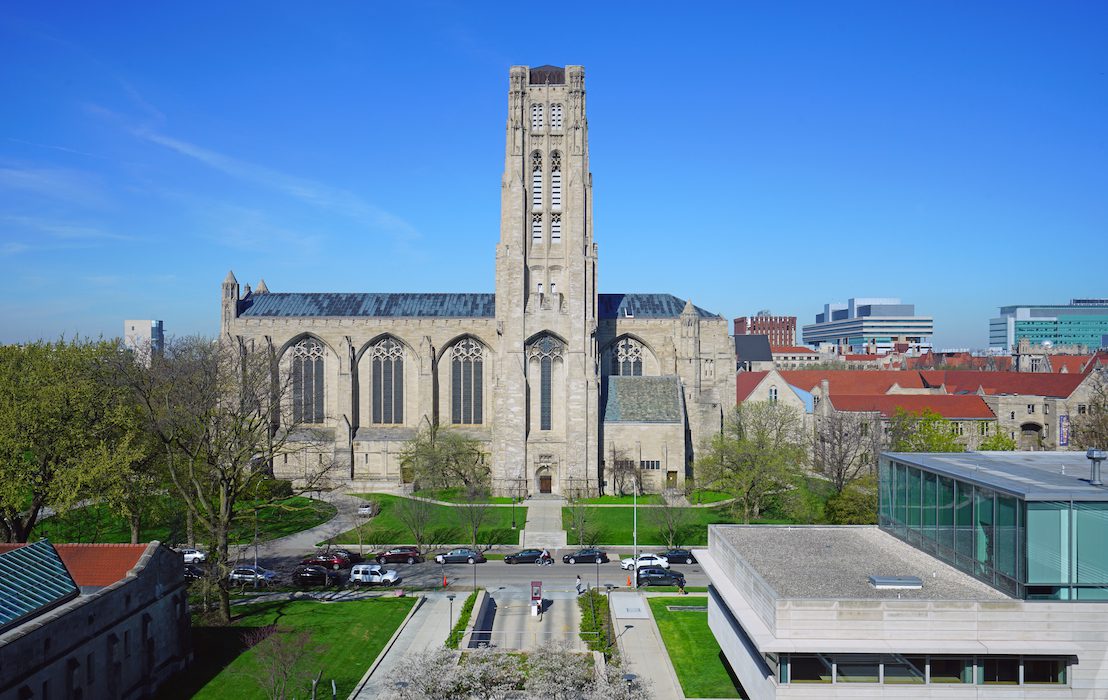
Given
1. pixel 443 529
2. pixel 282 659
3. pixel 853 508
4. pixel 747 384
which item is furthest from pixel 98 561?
pixel 747 384

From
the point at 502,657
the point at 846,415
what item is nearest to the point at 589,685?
the point at 502,657

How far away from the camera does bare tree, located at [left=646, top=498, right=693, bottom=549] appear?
4850cm

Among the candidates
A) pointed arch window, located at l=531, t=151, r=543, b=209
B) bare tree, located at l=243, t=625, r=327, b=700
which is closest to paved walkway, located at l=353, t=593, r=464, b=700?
bare tree, located at l=243, t=625, r=327, b=700

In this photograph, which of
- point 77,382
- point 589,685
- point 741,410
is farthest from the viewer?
point 741,410

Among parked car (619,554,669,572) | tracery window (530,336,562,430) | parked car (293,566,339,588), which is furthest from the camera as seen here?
tracery window (530,336,562,430)

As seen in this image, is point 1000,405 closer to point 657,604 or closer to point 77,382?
point 657,604

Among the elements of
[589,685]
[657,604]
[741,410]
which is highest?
[741,410]

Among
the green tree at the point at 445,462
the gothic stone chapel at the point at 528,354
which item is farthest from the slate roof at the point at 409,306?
the green tree at the point at 445,462

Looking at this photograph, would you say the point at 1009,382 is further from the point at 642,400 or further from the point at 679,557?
the point at 679,557

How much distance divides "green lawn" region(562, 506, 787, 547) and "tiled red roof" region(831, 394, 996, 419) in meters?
23.1

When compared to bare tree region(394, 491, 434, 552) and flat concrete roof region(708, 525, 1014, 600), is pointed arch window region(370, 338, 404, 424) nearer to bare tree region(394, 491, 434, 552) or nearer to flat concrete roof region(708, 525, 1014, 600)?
bare tree region(394, 491, 434, 552)

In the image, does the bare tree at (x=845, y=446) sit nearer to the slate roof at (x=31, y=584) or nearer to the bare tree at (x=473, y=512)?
the bare tree at (x=473, y=512)

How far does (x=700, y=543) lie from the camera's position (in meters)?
49.3

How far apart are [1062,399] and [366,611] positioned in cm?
6570
